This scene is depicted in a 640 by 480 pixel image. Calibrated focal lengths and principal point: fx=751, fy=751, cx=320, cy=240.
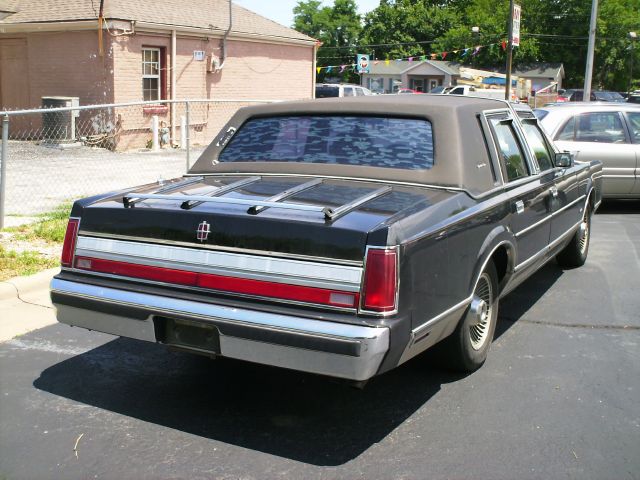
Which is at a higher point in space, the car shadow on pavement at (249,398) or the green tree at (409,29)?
the green tree at (409,29)

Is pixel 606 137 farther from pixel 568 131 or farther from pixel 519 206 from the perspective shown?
pixel 519 206

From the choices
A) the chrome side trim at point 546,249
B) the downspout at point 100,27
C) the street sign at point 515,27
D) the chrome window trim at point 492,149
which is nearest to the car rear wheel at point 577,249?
the chrome side trim at point 546,249

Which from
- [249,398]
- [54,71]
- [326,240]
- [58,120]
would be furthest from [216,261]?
[54,71]

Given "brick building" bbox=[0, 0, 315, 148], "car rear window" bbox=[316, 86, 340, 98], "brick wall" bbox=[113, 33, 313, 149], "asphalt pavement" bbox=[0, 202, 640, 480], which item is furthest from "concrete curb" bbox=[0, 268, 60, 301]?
"car rear window" bbox=[316, 86, 340, 98]

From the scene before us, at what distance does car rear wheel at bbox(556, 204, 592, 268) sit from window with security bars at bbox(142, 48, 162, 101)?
14.6 m

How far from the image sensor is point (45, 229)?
7953 mm

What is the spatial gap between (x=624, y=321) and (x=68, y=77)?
1665cm

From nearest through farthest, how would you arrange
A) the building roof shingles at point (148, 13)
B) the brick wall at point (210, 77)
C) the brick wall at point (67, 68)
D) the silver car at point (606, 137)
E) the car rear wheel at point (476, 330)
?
the car rear wheel at point (476, 330) < the silver car at point (606, 137) < the brick wall at point (67, 68) < the brick wall at point (210, 77) < the building roof shingles at point (148, 13)

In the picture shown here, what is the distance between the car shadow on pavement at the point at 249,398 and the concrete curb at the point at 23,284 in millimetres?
1351

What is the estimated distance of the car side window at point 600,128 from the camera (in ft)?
35.0

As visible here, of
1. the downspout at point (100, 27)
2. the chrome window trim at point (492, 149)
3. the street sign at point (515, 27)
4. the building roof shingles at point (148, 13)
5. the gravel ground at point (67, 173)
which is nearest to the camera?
the chrome window trim at point (492, 149)

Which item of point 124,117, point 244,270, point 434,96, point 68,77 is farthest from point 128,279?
point 68,77

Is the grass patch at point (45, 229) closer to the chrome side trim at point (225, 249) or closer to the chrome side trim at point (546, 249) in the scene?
the chrome side trim at point (225, 249)

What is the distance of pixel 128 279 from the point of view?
4086 mm
